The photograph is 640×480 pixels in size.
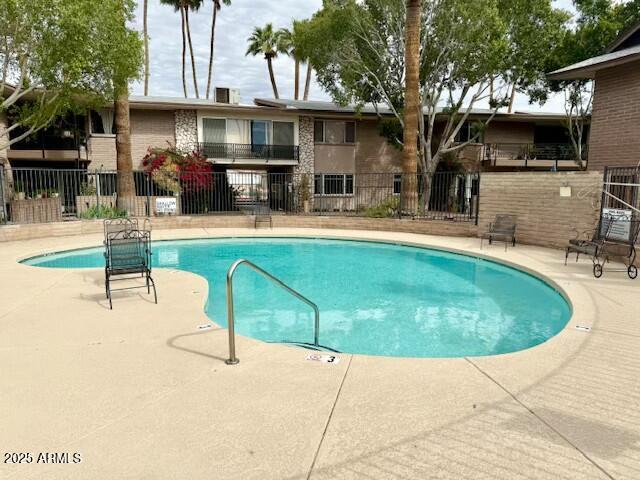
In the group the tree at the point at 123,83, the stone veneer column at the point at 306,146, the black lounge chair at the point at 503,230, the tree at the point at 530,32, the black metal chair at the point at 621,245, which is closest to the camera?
the black metal chair at the point at 621,245

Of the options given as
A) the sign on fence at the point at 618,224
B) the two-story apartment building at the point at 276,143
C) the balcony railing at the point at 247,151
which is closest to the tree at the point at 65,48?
the two-story apartment building at the point at 276,143

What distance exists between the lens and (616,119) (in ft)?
42.5

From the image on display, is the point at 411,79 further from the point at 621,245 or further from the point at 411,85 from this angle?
the point at 621,245

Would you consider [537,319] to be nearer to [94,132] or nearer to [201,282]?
[201,282]

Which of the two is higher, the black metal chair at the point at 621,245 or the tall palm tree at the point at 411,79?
the tall palm tree at the point at 411,79

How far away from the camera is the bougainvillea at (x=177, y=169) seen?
66.7 feet

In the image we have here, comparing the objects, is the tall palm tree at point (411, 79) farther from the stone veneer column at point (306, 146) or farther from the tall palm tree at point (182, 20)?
the tall palm tree at point (182, 20)

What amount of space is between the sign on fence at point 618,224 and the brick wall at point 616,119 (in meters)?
3.57

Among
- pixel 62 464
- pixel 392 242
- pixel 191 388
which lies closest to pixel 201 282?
pixel 191 388

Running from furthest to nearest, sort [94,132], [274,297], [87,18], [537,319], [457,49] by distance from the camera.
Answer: [94,132], [457,49], [87,18], [274,297], [537,319]

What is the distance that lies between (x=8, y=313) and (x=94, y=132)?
1886cm

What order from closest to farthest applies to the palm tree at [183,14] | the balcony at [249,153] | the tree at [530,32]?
the tree at [530,32], the balcony at [249,153], the palm tree at [183,14]

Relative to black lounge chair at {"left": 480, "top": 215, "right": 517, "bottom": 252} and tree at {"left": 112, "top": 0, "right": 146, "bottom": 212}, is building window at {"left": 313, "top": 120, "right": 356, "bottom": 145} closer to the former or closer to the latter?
tree at {"left": 112, "top": 0, "right": 146, "bottom": 212}

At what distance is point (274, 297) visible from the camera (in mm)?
9234
